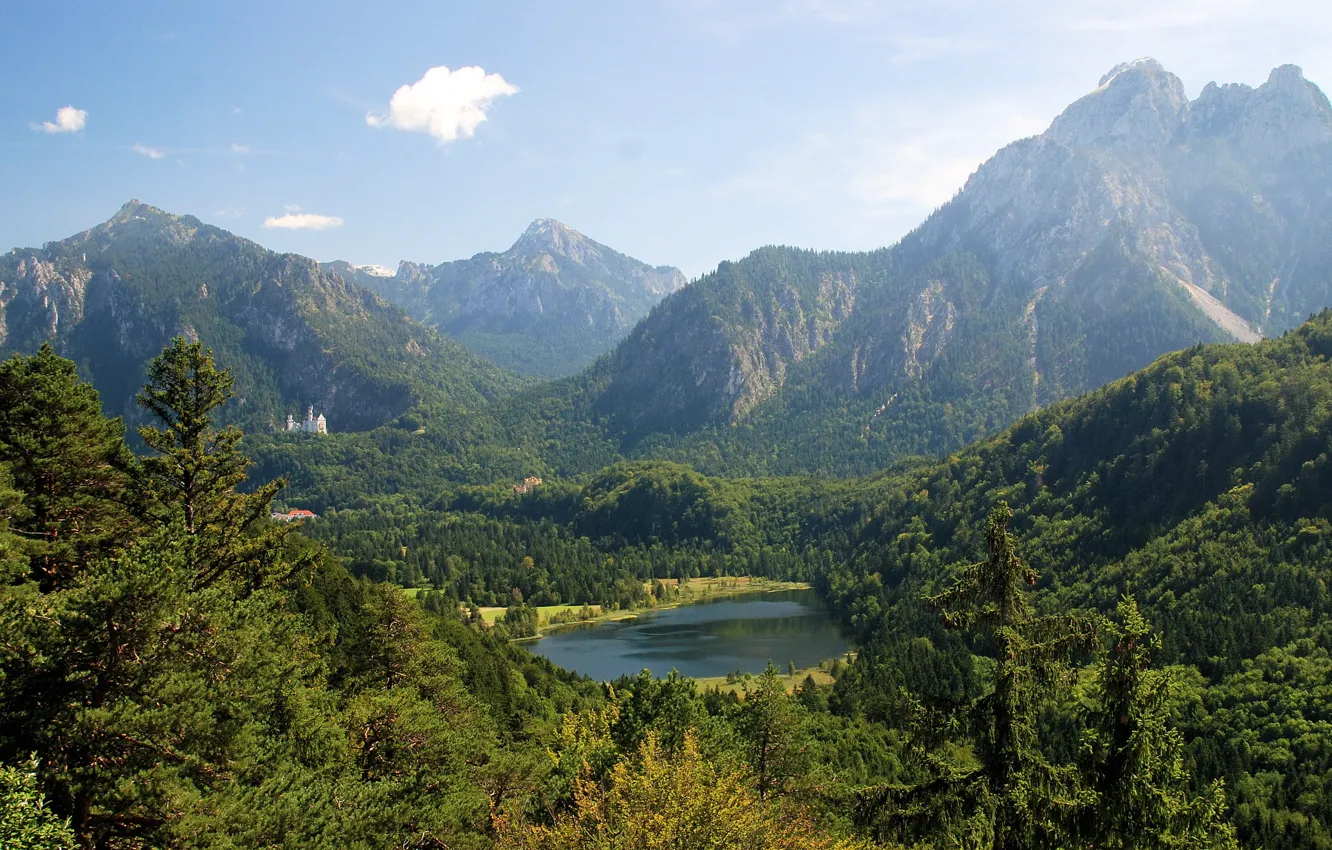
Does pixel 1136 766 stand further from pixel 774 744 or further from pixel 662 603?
pixel 662 603

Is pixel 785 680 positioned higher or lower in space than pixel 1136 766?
lower

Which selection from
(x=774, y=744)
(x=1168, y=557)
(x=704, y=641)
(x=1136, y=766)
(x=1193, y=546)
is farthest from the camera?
(x=704, y=641)

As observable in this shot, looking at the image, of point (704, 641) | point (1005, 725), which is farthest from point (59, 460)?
point (704, 641)

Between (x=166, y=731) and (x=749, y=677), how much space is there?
83.5m

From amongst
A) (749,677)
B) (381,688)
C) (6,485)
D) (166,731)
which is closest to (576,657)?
(749,677)

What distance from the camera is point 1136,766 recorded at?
1562 centimetres

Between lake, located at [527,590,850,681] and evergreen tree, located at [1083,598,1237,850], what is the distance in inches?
3333

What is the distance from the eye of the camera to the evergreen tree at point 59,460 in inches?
1054

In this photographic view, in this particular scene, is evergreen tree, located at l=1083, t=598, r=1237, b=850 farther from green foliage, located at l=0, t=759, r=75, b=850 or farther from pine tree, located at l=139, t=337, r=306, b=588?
pine tree, located at l=139, t=337, r=306, b=588

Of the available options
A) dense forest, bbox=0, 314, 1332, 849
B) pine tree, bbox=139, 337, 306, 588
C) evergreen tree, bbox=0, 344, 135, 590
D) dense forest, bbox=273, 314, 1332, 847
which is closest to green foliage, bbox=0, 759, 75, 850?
dense forest, bbox=0, 314, 1332, 849

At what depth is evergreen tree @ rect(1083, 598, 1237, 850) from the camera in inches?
607

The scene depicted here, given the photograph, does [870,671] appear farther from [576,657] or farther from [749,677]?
[576,657]

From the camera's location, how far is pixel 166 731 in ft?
54.5

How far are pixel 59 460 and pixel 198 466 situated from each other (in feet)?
14.7
